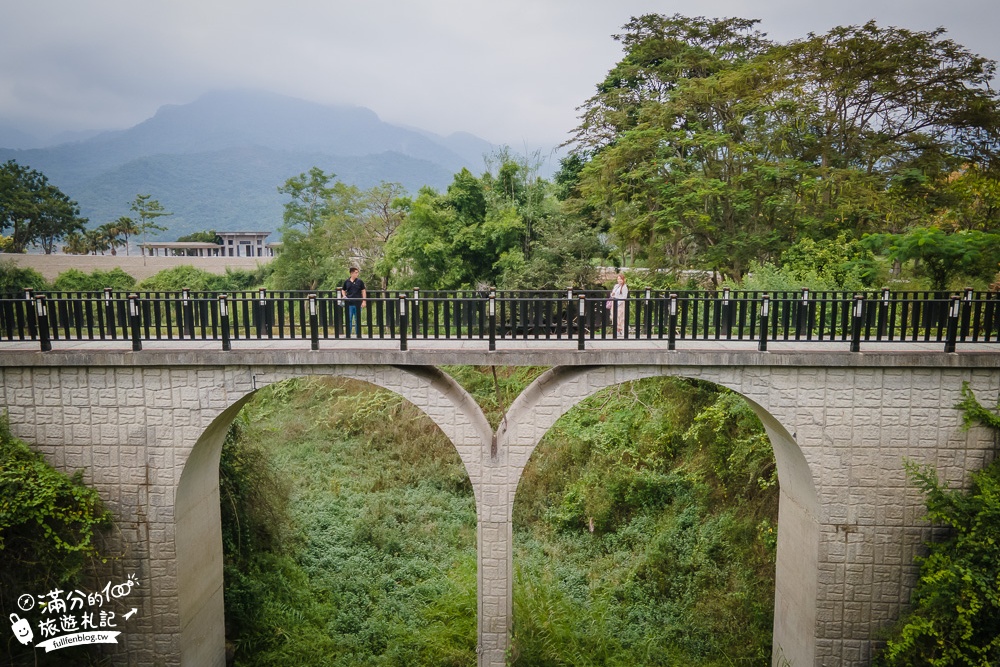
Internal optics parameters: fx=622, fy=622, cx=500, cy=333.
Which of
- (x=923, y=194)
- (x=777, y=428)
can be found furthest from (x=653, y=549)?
(x=923, y=194)

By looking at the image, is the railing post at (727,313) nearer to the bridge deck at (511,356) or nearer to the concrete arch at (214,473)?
the bridge deck at (511,356)

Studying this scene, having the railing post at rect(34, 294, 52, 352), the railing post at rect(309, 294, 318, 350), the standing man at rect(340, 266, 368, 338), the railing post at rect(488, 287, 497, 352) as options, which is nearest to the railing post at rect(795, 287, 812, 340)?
the railing post at rect(488, 287, 497, 352)

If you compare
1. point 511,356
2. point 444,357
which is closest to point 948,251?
point 511,356

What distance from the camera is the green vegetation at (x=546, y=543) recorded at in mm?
10727

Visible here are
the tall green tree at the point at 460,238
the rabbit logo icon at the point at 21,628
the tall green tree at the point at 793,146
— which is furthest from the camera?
the tall green tree at the point at 460,238

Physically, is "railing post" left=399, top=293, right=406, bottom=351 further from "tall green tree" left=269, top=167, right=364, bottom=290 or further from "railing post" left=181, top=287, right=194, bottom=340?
"tall green tree" left=269, top=167, right=364, bottom=290

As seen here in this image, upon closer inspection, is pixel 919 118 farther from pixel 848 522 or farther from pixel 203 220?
pixel 203 220

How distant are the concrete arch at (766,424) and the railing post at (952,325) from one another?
8.13 feet

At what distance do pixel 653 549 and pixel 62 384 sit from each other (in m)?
10.8

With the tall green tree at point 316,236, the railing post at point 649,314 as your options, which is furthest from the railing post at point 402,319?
the tall green tree at point 316,236

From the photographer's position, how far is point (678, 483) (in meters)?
14.1

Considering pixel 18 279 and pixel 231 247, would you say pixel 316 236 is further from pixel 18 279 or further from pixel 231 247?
pixel 231 247

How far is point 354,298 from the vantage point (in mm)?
9219

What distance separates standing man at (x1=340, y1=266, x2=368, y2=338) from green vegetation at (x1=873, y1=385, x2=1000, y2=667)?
8.07m
